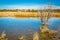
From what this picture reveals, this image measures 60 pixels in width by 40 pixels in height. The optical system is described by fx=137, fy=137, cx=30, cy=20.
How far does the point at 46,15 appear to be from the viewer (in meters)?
3.03

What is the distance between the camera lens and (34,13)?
10.2 ft

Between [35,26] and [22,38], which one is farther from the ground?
[35,26]

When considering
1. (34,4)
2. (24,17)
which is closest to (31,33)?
(24,17)

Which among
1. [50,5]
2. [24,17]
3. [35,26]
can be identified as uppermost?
[50,5]

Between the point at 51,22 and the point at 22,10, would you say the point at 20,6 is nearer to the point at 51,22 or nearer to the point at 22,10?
the point at 22,10

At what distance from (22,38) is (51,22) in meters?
0.74

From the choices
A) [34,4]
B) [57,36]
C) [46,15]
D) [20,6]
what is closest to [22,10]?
[20,6]

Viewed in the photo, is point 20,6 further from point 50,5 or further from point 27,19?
point 50,5

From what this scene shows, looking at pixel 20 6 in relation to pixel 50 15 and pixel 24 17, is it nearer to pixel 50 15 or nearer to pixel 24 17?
pixel 24 17

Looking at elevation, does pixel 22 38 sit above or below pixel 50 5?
below

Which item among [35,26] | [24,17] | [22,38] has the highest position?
[24,17]

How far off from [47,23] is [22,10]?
0.64m

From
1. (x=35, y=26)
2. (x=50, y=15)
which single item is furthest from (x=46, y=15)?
(x=35, y=26)

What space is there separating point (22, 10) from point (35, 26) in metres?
0.48
